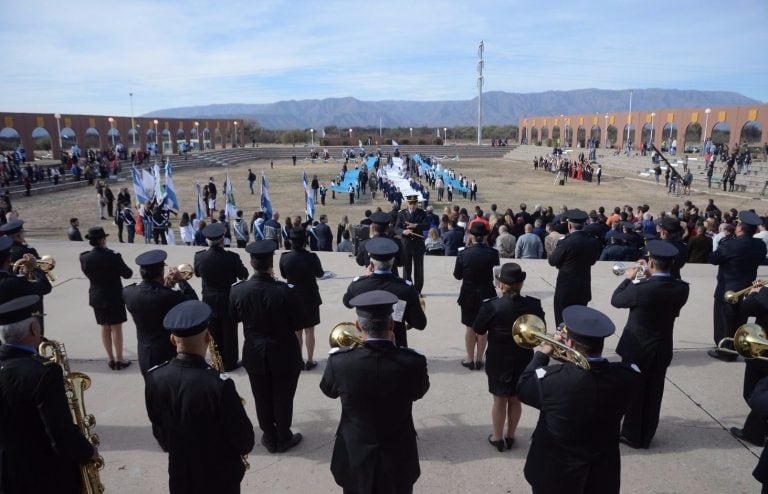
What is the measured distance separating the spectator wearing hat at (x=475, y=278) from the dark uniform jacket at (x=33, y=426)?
13.3ft

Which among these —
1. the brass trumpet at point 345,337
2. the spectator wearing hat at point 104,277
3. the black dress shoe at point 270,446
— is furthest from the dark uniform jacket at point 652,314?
the spectator wearing hat at point 104,277

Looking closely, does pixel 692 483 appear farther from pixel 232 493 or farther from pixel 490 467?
pixel 232 493

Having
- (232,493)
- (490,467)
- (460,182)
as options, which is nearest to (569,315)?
(490,467)

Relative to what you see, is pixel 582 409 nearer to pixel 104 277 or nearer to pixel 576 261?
pixel 576 261

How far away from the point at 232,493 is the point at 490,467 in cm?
214

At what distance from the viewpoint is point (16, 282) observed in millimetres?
4574

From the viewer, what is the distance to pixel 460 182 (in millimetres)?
28266

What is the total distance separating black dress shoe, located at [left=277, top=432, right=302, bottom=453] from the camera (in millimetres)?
4398

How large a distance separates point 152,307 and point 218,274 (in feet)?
3.67

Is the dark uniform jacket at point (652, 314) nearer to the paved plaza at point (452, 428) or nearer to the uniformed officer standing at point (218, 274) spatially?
the paved plaza at point (452, 428)

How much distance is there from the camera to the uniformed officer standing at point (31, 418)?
2613mm

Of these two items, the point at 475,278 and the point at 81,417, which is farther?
the point at 475,278

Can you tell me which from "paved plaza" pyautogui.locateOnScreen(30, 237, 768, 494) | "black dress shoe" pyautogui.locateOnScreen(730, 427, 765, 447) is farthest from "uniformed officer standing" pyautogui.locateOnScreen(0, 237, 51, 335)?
"black dress shoe" pyautogui.locateOnScreen(730, 427, 765, 447)

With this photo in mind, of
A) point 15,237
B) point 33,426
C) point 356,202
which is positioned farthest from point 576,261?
point 356,202
